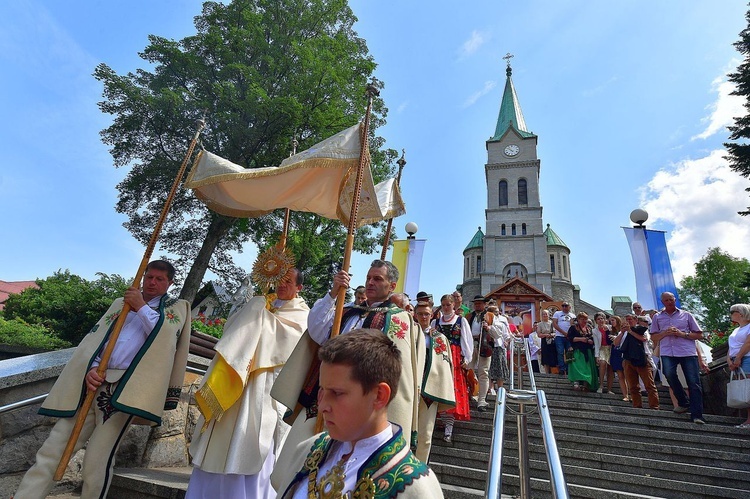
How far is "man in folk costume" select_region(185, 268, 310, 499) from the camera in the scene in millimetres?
3098

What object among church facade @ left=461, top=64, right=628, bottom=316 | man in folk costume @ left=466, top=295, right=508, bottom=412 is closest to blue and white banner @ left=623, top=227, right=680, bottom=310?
man in folk costume @ left=466, top=295, right=508, bottom=412

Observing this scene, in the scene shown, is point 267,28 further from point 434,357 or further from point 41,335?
point 434,357

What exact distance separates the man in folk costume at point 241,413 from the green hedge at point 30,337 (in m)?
9.51

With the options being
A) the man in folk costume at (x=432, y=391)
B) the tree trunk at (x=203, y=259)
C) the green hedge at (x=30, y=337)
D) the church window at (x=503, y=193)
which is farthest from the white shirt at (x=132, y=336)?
the church window at (x=503, y=193)

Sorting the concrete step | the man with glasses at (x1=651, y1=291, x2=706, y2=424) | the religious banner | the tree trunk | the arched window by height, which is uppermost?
the arched window

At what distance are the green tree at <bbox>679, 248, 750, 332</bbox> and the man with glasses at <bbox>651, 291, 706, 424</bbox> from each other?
44.6m

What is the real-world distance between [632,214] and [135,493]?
11194 mm

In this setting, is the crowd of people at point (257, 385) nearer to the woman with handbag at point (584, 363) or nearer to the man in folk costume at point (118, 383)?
the man in folk costume at point (118, 383)

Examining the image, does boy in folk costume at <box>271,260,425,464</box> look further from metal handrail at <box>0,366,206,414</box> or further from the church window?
the church window

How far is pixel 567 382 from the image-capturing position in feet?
31.6

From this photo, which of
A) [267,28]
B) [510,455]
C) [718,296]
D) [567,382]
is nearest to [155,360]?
[510,455]

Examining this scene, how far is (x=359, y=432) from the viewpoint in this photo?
142 cm

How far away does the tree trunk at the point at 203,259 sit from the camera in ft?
42.4

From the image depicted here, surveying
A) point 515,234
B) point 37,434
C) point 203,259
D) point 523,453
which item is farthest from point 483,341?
point 515,234
